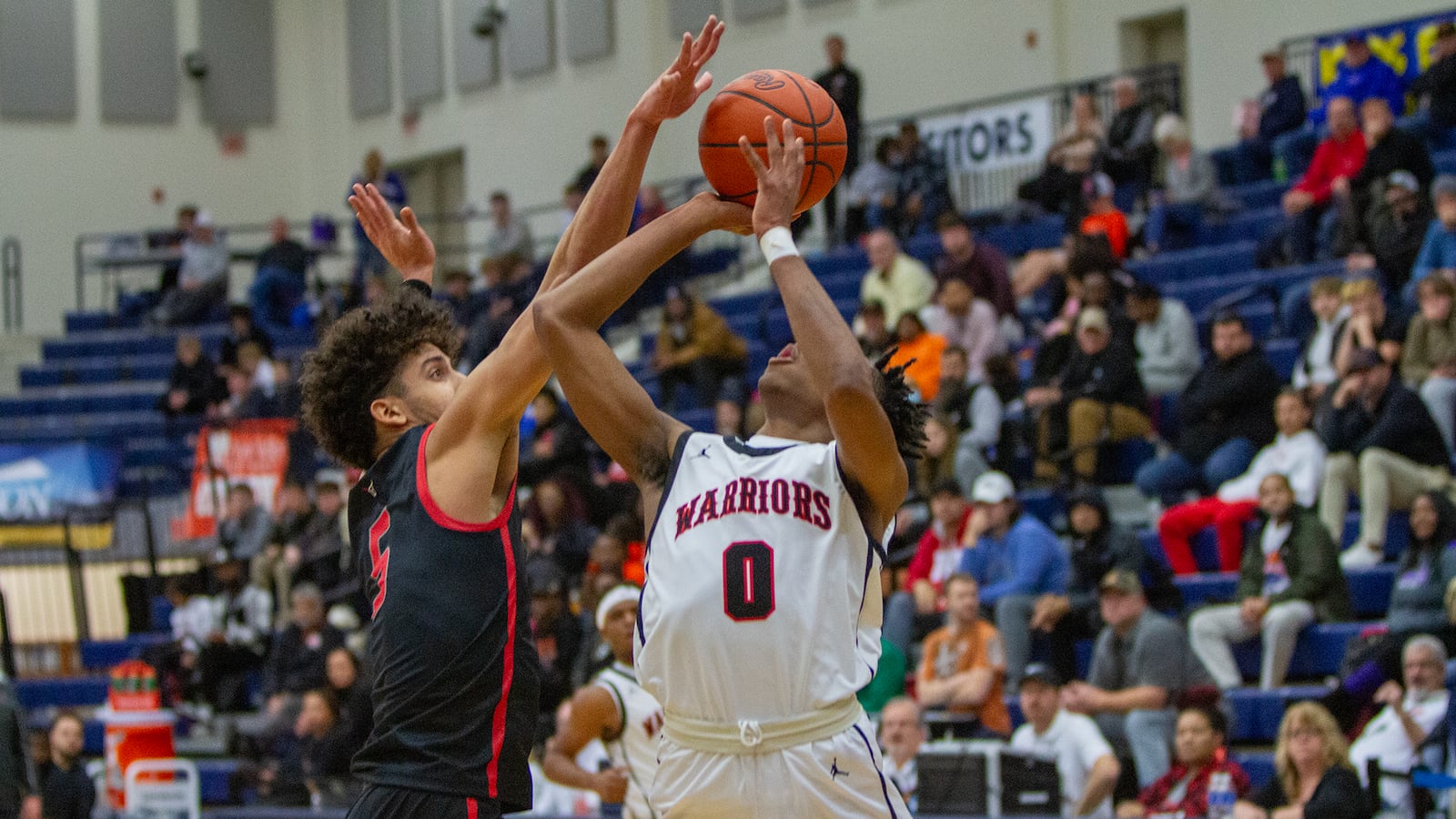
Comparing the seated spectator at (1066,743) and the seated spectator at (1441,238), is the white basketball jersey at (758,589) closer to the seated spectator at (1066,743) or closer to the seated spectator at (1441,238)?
the seated spectator at (1066,743)

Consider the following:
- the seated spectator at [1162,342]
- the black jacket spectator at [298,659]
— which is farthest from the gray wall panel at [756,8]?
the black jacket spectator at [298,659]

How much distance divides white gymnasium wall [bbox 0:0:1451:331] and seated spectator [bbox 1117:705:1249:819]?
9188 millimetres

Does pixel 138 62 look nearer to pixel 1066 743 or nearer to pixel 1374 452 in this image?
pixel 1374 452

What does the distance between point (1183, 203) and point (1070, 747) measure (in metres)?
6.55

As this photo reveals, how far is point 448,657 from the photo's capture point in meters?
3.88

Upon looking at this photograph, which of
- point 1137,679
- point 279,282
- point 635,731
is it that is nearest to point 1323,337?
point 1137,679

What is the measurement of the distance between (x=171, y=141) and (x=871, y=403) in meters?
22.8

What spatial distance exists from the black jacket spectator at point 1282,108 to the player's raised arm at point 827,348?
1187 centimetres

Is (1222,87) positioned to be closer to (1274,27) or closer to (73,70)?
(1274,27)

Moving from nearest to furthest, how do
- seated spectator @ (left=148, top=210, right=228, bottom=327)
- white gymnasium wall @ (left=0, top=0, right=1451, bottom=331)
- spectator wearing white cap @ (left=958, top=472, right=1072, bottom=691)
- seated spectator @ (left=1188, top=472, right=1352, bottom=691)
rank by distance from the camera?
seated spectator @ (left=1188, top=472, right=1352, bottom=691), spectator wearing white cap @ (left=958, top=472, right=1072, bottom=691), white gymnasium wall @ (left=0, top=0, right=1451, bottom=331), seated spectator @ (left=148, top=210, right=228, bottom=327)

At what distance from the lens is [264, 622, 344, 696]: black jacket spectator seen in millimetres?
12883

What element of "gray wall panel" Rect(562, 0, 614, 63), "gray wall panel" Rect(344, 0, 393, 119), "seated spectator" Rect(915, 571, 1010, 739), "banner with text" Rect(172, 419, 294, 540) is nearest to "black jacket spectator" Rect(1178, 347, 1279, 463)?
"seated spectator" Rect(915, 571, 1010, 739)

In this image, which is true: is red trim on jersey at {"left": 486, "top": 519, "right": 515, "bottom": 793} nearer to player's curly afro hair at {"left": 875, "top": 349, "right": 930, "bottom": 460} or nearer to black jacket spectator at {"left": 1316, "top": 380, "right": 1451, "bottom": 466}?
player's curly afro hair at {"left": 875, "top": 349, "right": 930, "bottom": 460}

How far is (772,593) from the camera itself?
3.75 metres
